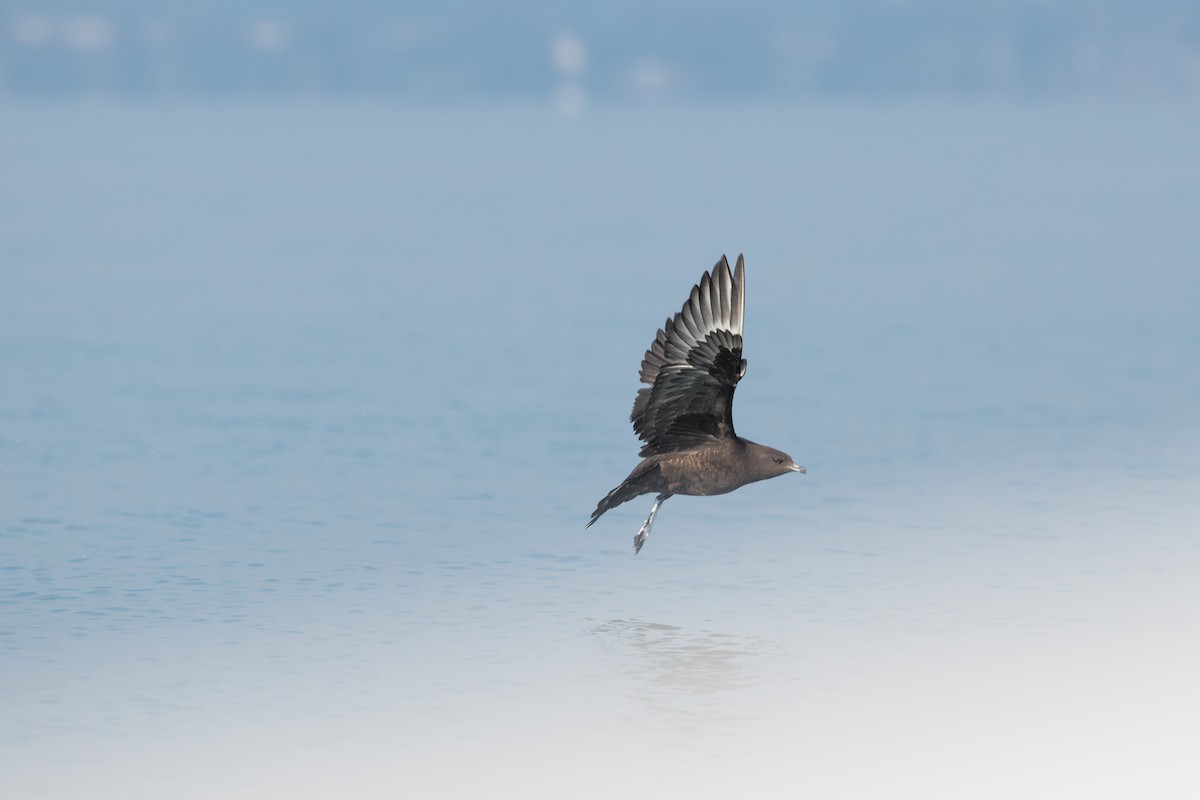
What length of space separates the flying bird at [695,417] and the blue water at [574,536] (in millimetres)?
619

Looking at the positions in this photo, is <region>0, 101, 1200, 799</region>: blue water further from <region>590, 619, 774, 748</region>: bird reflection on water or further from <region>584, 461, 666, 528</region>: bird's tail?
<region>584, 461, 666, 528</region>: bird's tail

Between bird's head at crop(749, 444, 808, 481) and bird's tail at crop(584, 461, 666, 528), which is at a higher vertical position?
bird's head at crop(749, 444, 808, 481)

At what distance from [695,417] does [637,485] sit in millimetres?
493

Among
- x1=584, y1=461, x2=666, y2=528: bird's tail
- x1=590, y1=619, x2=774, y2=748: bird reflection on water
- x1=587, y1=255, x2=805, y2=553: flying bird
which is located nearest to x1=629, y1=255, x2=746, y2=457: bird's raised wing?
x1=587, y1=255, x2=805, y2=553: flying bird

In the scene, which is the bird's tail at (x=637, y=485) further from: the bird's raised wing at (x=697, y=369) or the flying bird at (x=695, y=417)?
the bird's raised wing at (x=697, y=369)

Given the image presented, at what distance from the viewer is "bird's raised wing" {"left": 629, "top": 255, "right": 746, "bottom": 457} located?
1174 cm

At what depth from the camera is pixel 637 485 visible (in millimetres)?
12289

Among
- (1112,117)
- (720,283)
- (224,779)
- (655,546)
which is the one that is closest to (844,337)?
(655,546)

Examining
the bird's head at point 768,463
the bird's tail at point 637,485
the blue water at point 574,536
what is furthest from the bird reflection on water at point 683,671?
the bird's head at point 768,463

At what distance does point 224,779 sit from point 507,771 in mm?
1114

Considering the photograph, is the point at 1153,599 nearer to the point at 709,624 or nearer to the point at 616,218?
the point at 709,624

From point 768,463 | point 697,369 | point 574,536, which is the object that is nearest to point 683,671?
point 768,463

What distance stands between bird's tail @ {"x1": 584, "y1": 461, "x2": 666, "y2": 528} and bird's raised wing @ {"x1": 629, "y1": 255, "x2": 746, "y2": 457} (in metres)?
0.14

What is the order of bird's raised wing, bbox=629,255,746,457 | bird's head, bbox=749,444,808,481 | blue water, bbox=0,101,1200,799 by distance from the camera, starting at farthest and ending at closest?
bird's head, bbox=749,444,808,481 < bird's raised wing, bbox=629,255,746,457 < blue water, bbox=0,101,1200,799
